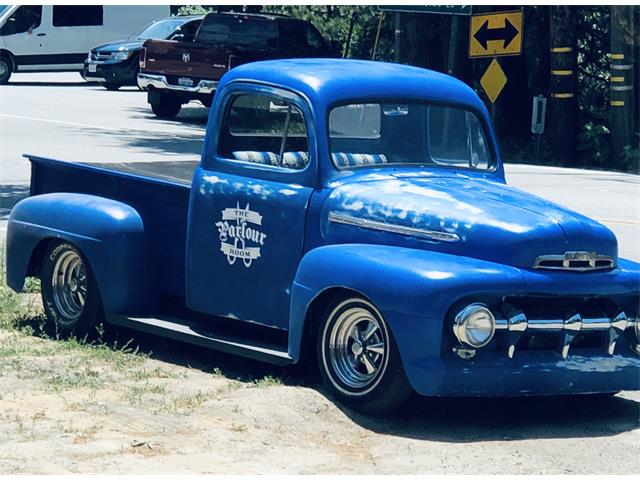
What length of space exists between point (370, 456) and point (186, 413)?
1.04 metres

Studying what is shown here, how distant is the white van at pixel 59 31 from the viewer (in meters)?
34.1

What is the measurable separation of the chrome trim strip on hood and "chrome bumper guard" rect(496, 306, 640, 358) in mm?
530

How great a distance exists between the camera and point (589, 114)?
26.1 meters

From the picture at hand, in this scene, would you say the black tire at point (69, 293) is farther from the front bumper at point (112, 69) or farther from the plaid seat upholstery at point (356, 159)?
the front bumper at point (112, 69)

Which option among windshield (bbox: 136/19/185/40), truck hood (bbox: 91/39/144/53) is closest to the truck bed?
windshield (bbox: 136/19/185/40)

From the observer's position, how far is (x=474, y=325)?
258 inches

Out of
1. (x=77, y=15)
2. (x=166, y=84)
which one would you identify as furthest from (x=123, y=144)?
(x=77, y=15)

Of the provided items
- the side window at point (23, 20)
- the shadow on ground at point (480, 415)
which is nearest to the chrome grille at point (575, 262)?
the shadow on ground at point (480, 415)

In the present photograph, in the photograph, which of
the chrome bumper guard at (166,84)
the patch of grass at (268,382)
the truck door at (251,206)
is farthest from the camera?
the chrome bumper guard at (166,84)

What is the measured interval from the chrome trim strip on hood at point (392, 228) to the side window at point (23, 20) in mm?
28306

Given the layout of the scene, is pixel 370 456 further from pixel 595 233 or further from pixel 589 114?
pixel 589 114

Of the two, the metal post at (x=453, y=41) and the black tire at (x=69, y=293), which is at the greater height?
the metal post at (x=453, y=41)

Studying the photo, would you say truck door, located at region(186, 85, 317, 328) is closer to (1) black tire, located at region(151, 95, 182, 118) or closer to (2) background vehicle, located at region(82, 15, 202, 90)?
(1) black tire, located at region(151, 95, 182, 118)

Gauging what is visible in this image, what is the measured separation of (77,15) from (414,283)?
3075cm
